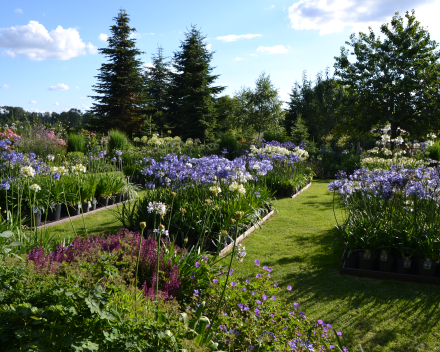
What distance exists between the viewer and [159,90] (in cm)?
3347

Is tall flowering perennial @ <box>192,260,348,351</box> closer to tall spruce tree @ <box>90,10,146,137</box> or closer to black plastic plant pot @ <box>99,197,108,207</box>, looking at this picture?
black plastic plant pot @ <box>99,197,108,207</box>

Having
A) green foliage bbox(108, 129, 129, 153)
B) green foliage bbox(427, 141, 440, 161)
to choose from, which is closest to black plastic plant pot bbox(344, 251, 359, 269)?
green foliage bbox(108, 129, 129, 153)

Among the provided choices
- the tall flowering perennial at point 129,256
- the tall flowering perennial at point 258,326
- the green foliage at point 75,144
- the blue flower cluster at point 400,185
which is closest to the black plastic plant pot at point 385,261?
the blue flower cluster at point 400,185

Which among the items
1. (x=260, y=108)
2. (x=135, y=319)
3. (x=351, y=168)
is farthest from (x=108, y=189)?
(x=260, y=108)

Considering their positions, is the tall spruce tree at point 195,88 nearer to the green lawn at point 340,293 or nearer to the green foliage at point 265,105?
the green foliage at point 265,105

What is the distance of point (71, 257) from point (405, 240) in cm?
408

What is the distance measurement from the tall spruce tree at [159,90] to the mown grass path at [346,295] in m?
25.4

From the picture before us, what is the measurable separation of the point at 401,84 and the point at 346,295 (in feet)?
61.4

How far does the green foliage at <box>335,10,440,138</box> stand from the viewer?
18375 mm

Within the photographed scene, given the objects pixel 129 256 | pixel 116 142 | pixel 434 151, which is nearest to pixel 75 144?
pixel 116 142

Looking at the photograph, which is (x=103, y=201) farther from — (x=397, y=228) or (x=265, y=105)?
(x=265, y=105)

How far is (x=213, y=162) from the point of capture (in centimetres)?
548

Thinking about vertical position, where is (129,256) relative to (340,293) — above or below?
above

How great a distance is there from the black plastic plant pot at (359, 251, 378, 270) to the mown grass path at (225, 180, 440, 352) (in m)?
0.19
